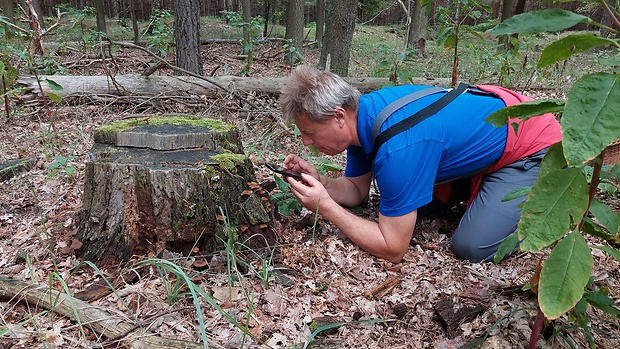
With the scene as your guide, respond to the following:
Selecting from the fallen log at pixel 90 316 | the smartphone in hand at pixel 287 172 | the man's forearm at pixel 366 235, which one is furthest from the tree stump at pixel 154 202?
the man's forearm at pixel 366 235

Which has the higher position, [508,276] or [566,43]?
[566,43]

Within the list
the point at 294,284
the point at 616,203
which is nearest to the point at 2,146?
the point at 294,284

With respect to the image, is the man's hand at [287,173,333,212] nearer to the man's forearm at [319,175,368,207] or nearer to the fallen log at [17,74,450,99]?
the man's forearm at [319,175,368,207]

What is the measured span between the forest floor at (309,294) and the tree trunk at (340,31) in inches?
143

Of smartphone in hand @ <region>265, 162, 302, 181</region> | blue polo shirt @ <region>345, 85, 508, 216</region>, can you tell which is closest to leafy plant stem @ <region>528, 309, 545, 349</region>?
blue polo shirt @ <region>345, 85, 508, 216</region>

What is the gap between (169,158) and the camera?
7.27ft

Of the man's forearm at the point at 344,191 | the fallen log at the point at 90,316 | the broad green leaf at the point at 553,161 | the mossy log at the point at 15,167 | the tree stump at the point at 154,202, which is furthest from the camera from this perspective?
the mossy log at the point at 15,167

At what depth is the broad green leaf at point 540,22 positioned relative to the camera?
110 cm

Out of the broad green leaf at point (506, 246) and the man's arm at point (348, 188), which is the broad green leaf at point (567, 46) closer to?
the broad green leaf at point (506, 246)

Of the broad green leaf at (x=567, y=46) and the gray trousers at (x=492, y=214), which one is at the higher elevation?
the broad green leaf at (x=567, y=46)

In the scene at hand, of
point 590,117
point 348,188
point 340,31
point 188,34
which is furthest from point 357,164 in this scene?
point 188,34

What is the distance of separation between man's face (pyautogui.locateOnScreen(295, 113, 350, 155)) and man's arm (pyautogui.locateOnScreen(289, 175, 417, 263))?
227 mm

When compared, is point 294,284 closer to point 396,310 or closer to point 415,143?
point 396,310

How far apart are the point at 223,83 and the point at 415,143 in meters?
3.74
